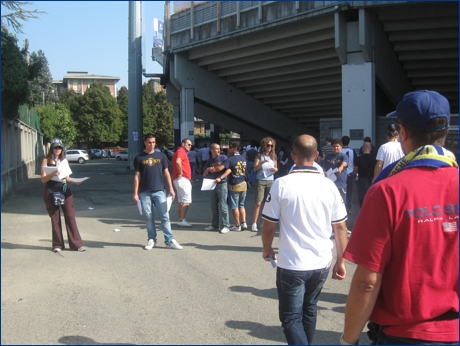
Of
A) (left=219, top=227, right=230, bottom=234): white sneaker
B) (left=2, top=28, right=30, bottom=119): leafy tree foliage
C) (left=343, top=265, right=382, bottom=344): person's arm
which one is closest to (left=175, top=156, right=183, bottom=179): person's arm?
(left=219, top=227, right=230, bottom=234): white sneaker

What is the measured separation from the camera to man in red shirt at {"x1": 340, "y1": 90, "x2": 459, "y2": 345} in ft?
6.95

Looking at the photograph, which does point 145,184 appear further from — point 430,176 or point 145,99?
point 145,99

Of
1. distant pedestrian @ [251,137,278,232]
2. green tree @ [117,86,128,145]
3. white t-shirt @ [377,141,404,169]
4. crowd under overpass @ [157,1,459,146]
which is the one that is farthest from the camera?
green tree @ [117,86,128,145]

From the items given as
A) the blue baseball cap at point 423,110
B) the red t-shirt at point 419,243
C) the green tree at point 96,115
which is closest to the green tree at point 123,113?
the green tree at point 96,115

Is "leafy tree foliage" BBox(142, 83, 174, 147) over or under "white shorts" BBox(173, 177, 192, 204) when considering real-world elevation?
over

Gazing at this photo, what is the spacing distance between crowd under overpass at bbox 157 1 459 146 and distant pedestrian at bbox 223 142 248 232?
6729mm

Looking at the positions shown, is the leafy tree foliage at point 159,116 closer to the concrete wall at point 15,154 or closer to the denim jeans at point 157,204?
the concrete wall at point 15,154

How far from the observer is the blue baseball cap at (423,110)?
2219mm

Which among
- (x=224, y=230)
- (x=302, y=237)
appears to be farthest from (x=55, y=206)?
(x=302, y=237)

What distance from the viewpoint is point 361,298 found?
87.4 inches

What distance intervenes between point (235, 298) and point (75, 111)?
222 feet

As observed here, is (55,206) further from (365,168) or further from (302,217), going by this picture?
(365,168)

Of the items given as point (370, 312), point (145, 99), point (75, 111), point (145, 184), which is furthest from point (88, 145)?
point (370, 312)

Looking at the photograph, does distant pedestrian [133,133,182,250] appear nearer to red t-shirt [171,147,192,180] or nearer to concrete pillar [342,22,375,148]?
red t-shirt [171,147,192,180]
